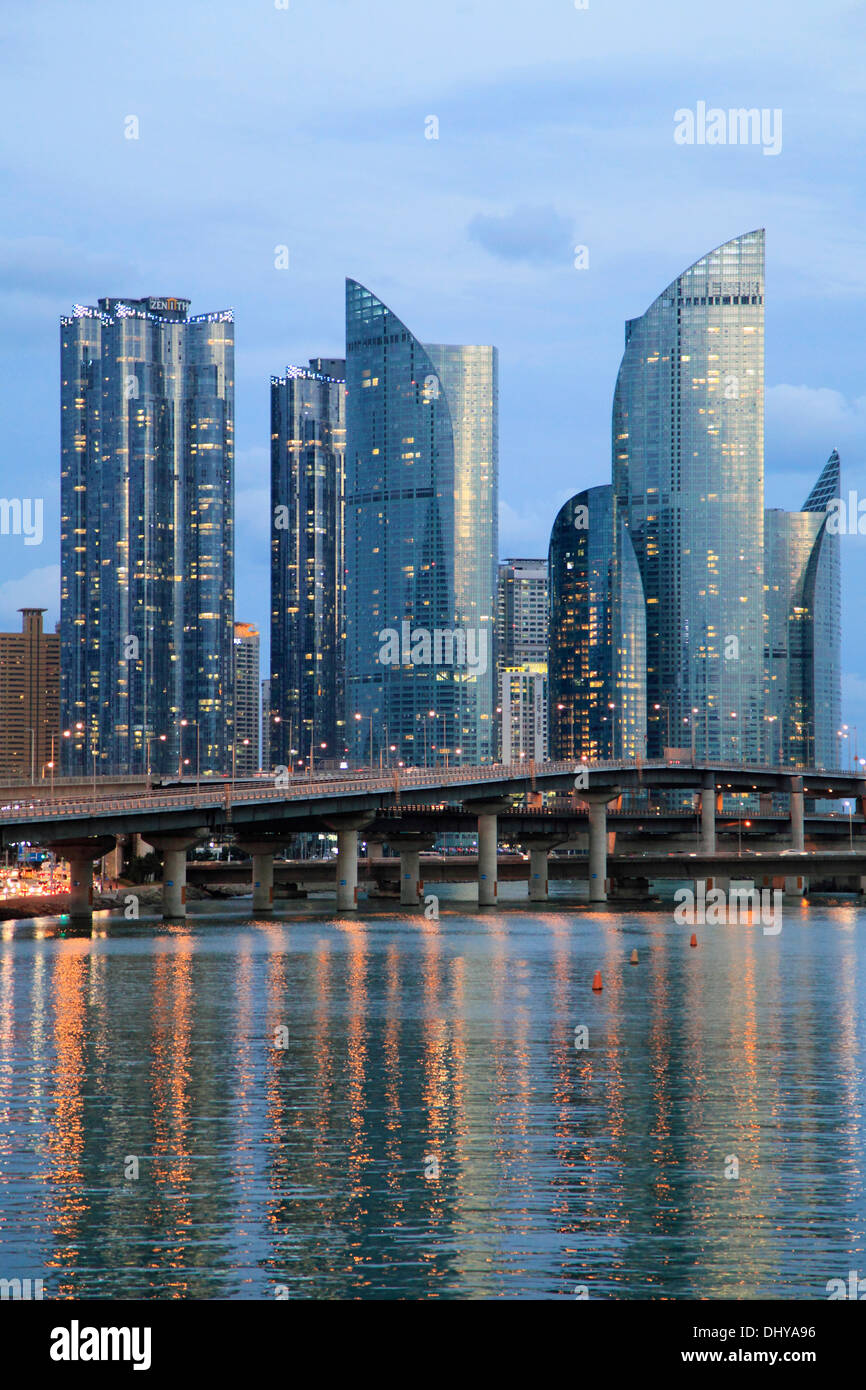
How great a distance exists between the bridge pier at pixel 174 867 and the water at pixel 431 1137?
2702 inches

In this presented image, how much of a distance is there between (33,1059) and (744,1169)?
1059 inches

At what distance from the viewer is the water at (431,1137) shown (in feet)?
95.0

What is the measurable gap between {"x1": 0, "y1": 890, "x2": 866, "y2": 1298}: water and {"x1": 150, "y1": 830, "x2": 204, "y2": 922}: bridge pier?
6863 centimetres

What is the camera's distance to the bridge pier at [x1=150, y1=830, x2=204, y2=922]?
155 m

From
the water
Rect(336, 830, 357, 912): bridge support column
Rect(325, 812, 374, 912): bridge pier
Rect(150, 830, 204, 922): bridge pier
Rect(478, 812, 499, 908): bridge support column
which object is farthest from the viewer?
Rect(478, 812, 499, 908): bridge support column

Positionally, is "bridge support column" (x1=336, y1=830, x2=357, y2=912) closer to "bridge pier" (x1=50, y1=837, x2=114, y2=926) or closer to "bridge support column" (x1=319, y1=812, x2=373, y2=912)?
"bridge support column" (x1=319, y1=812, x2=373, y2=912)

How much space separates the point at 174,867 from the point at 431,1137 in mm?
121606

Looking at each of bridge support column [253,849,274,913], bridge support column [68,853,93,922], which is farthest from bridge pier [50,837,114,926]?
bridge support column [253,849,274,913]

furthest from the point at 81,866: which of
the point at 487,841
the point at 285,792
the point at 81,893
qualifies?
the point at 487,841

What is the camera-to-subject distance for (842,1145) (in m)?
39.4

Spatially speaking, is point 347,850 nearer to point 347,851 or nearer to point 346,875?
point 347,851

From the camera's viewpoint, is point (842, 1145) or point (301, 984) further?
point (301, 984)
